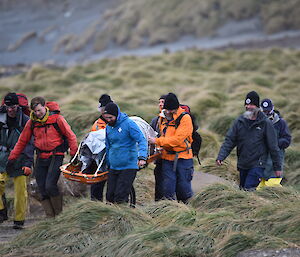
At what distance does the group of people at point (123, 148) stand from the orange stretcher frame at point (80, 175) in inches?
5.5

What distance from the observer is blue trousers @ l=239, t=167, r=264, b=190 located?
7766mm

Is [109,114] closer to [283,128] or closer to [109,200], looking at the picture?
[109,200]

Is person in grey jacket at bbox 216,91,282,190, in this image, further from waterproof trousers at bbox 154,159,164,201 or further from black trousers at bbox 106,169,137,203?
black trousers at bbox 106,169,137,203

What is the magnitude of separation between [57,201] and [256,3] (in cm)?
5871

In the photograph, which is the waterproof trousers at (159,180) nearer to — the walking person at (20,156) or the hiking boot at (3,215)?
the walking person at (20,156)

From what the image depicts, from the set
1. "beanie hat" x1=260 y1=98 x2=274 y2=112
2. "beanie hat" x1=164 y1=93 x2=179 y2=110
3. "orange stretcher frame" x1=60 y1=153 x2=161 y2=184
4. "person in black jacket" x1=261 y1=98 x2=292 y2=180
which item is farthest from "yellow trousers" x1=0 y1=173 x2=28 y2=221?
"beanie hat" x1=260 y1=98 x2=274 y2=112

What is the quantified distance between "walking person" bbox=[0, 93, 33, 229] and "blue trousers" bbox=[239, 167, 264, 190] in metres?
2.84

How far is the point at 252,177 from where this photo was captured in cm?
782

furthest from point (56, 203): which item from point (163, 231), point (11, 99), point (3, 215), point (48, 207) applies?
point (163, 231)

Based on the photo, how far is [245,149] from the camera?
7.73 meters

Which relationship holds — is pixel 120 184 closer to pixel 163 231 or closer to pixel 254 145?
pixel 163 231

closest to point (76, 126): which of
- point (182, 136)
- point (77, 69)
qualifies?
point (182, 136)

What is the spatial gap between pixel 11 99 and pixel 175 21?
61059 millimetres

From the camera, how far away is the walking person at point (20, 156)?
7.57 m
